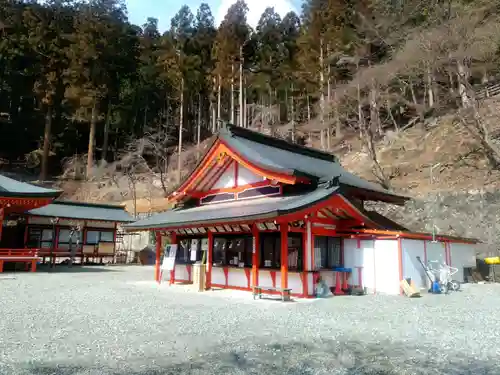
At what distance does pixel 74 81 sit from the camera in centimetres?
3925

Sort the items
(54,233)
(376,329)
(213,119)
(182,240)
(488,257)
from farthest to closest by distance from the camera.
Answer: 1. (213,119)
2. (54,233)
3. (488,257)
4. (182,240)
5. (376,329)

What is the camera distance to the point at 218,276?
13.9m

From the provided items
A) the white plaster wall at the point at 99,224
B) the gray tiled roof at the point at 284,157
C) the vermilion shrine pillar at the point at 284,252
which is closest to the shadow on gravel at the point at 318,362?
the vermilion shrine pillar at the point at 284,252

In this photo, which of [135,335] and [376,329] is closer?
[135,335]

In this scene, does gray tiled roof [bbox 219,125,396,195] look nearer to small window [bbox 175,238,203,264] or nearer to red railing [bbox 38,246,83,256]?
small window [bbox 175,238,203,264]

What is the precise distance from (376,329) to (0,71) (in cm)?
4438

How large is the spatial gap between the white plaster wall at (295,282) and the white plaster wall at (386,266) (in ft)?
8.58

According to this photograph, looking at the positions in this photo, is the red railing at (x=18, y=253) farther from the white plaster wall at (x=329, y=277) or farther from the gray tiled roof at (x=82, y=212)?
the white plaster wall at (x=329, y=277)

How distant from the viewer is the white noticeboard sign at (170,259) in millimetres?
14547

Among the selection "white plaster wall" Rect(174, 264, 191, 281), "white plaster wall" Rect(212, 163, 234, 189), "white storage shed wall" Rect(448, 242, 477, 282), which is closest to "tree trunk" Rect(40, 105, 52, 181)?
"white plaster wall" Rect(174, 264, 191, 281)

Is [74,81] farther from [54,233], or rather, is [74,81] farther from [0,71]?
[54,233]

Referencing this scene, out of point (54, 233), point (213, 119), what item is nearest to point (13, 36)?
point (213, 119)

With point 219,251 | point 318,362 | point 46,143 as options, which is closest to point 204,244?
point 219,251

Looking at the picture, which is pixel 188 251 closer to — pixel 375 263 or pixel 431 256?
pixel 375 263
